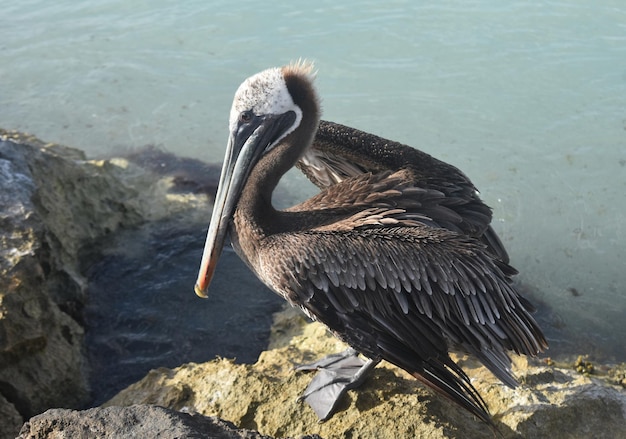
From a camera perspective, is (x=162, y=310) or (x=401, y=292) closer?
(x=401, y=292)

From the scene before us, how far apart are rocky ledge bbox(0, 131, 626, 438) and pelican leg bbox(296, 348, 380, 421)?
62mm

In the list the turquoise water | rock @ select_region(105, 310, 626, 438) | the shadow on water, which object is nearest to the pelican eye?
rock @ select_region(105, 310, 626, 438)

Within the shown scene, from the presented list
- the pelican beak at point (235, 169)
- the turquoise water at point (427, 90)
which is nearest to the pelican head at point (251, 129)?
the pelican beak at point (235, 169)

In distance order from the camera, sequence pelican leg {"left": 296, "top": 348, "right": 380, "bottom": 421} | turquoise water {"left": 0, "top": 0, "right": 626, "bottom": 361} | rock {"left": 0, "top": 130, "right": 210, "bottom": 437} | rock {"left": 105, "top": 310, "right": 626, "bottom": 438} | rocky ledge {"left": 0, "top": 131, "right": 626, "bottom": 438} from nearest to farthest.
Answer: rocky ledge {"left": 0, "top": 131, "right": 626, "bottom": 438}
rock {"left": 105, "top": 310, "right": 626, "bottom": 438}
pelican leg {"left": 296, "top": 348, "right": 380, "bottom": 421}
rock {"left": 0, "top": 130, "right": 210, "bottom": 437}
turquoise water {"left": 0, "top": 0, "right": 626, "bottom": 361}

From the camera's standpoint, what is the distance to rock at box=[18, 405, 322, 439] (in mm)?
2518

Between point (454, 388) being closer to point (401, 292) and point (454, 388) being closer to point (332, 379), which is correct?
point (401, 292)

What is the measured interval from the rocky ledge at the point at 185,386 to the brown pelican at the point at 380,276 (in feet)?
0.63

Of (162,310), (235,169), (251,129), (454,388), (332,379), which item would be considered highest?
(251,129)

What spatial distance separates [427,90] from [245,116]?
231 inches

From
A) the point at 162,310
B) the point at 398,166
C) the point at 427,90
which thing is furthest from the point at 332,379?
the point at 427,90

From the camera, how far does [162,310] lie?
5.52 meters

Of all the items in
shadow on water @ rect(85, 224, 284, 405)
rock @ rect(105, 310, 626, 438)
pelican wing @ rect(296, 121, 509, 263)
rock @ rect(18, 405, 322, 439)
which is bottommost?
shadow on water @ rect(85, 224, 284, 405)

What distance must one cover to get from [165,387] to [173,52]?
7.87 metres

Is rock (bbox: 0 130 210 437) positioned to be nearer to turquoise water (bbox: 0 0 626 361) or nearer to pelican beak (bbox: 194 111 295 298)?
pelican beak (bbox: 194 111 295 298)
